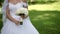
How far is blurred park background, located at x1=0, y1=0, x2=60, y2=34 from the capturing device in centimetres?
1105

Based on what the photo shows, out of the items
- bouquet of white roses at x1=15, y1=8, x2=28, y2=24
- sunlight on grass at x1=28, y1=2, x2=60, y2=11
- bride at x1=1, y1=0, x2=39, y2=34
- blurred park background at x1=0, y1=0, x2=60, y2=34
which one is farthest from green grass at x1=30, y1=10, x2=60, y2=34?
bouquet of white roses at x1=15, y1=8, x2=28, y2=24

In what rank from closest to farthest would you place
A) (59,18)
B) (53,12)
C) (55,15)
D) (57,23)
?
(57,23), (59,18), (55,15), (53,12)

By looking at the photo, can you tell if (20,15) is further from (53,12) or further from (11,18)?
(53,12)

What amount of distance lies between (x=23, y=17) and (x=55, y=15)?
8715 millimetres

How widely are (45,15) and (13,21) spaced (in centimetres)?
878

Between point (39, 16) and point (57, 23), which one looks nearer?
point (57, 23)

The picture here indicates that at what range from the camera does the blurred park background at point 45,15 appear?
11055mm

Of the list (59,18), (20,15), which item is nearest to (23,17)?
(20,15)

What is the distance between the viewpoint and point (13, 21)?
18.2 ft

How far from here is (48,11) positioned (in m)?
15.4

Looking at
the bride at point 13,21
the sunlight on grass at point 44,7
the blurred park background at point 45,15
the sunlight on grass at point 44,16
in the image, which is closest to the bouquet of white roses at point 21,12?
the bride at point 13,21

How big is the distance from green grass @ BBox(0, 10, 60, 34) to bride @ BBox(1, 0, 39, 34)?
15.6 ft

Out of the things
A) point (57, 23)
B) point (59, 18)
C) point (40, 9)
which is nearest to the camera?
point (57, 23)

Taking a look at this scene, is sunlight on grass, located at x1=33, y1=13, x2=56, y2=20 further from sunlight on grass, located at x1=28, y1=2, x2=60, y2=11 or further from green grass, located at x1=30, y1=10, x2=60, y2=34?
sunlight on grass, located at x1=28, y1=2, x2=60, y2=11
